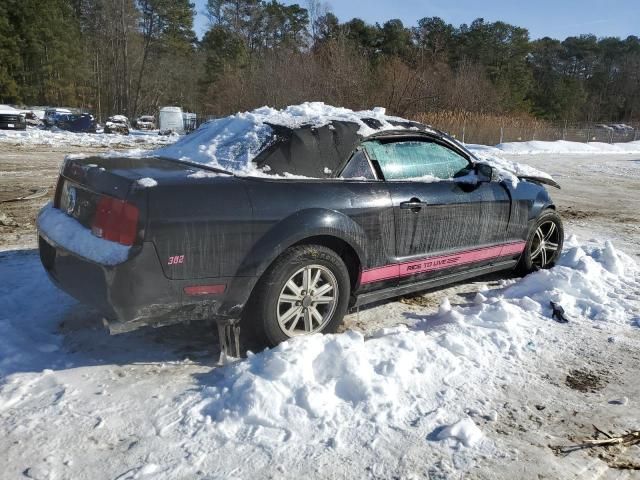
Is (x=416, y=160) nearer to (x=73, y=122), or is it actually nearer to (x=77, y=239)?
(x=77, y=239)

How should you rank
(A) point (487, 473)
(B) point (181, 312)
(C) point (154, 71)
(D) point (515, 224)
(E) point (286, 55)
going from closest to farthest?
(A) point (487, 473) < (B) point (181, 312) < (D) point (515, 224) < (E) point (286, 55) < (C) point (154, 71)

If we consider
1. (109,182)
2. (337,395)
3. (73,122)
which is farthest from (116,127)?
(337,395)

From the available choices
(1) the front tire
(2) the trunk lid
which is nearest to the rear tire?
(1) the front tire

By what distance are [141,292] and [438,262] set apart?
230 cm

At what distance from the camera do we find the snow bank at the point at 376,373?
2.76 metres

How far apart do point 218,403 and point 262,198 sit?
3.86 feet

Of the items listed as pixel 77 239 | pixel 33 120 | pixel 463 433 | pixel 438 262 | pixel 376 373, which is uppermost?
pixel 33 120

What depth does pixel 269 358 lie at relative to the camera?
3123mm

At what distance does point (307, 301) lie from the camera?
11.6 ft

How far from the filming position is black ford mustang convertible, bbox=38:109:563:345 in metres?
2.97

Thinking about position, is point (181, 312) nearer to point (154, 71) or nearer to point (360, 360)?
point (360, 360)

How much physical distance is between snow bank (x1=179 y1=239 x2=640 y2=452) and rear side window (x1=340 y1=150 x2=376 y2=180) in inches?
42.5

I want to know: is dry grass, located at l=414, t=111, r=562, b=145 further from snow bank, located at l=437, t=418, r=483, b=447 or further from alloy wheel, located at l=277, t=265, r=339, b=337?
snow bank, located at l=437, t=418, r=483, b=447

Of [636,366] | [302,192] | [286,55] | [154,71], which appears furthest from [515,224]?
[154,71]
